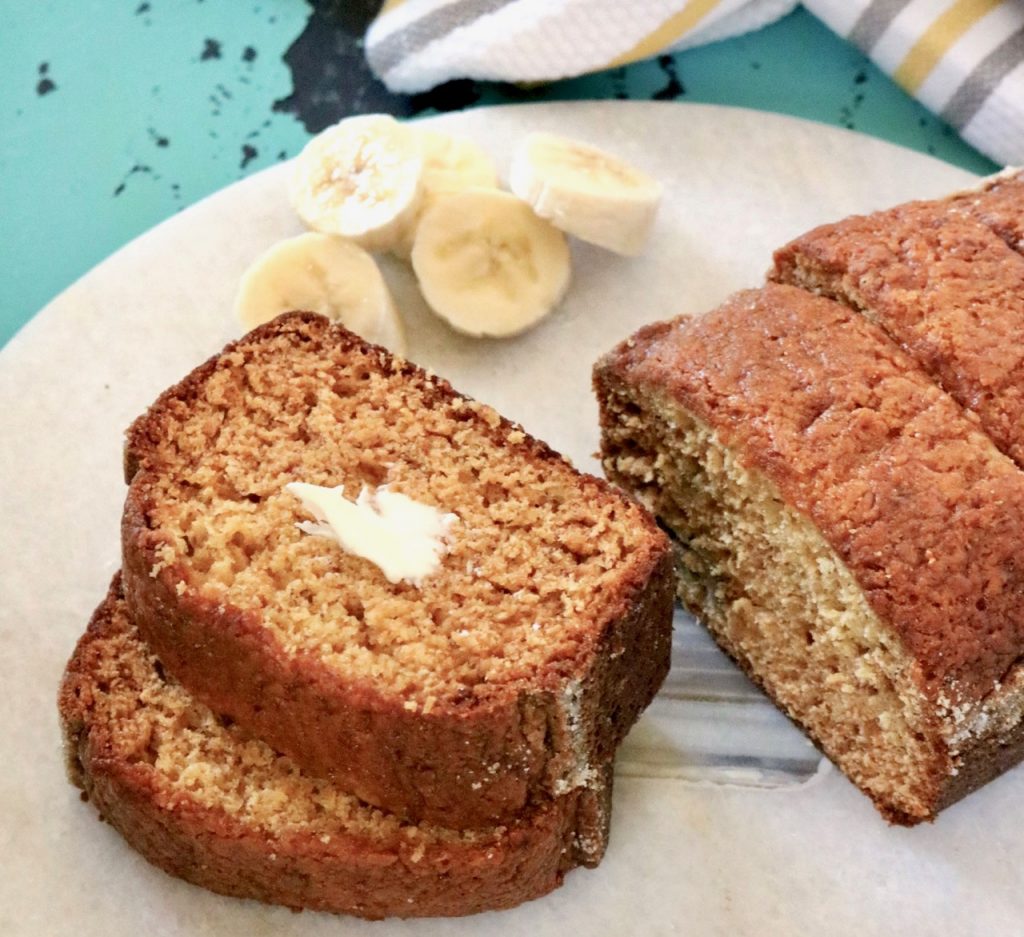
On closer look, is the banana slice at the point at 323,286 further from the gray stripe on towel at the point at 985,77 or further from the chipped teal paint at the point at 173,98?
the gray stripe on towel at the point at 985,77

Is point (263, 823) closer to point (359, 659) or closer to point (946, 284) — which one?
point (359, 659)

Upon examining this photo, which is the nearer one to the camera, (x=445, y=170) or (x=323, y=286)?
(x=323, y=286)

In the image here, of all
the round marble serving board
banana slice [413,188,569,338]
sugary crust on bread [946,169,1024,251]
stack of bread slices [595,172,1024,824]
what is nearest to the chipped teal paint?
the round marble serving board

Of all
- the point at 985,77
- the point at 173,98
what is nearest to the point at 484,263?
the point at 173,98

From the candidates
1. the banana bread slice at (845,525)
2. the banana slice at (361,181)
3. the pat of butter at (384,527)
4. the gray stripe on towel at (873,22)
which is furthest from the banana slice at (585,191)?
the pat of butter at (384,527)

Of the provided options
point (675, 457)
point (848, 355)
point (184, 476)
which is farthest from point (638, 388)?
point (184, 476)

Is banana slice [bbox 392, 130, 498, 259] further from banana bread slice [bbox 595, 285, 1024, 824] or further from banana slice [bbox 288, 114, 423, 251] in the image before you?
banana bread slice [bbox 595, 285, 1024, 824]

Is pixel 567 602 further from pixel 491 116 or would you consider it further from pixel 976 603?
pixel 491 116
